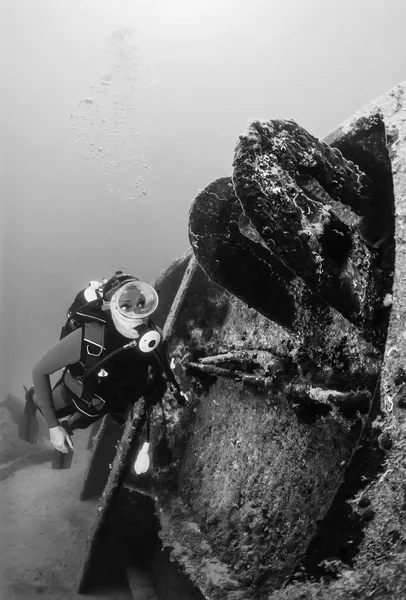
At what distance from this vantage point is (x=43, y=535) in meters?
4.52

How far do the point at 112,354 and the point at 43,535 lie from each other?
338cm

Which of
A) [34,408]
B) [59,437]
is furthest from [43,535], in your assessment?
[59,437]

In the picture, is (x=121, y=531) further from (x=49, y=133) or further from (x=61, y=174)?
(x=49, y=133)

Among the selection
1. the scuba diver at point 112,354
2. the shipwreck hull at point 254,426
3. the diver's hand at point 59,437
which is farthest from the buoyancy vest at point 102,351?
the shipwreck hull at point 254,426

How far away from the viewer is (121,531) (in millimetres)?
3279

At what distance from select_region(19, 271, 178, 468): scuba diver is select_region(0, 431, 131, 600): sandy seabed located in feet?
6.55

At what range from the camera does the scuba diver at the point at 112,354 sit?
267 cm

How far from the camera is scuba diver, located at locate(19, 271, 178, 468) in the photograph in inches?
105

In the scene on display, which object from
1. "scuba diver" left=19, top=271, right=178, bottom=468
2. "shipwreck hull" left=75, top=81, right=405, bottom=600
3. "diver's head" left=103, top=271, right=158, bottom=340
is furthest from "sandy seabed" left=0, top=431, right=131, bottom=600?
"diver's head" left=103, top=271, right=158, bottom=340

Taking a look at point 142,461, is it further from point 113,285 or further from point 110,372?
point 113,285

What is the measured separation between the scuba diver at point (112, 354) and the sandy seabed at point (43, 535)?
2.00 meters

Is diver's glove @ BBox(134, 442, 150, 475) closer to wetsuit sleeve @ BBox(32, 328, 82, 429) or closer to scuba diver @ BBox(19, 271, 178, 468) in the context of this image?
scuba diver @ BBox(19, 271, 178, 468)

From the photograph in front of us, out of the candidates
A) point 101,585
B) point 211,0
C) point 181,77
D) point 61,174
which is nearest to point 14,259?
point 61,174

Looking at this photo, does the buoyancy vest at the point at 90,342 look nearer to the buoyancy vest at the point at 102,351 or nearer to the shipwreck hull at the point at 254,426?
the buoyancy vest at the point at 102,351
